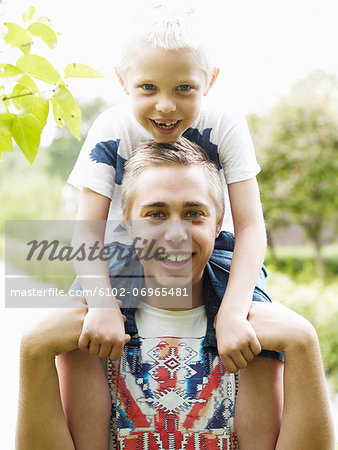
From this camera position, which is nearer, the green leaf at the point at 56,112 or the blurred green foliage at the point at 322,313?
→ the green leaf at the point at 56,112

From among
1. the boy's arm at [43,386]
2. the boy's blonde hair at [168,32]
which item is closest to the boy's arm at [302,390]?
the boy's arm at [43,386]

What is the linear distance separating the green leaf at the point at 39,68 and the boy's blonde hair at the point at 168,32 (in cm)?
40

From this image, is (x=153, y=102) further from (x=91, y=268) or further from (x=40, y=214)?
(x=40, y=214)

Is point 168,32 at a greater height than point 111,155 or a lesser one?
greater

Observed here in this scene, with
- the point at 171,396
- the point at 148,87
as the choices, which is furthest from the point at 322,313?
the point at 148,87

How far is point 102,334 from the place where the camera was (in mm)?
1582

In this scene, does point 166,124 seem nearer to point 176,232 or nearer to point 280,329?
point 176,232

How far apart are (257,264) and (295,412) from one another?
0.41m

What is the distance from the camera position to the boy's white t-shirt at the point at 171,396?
5.53 ft

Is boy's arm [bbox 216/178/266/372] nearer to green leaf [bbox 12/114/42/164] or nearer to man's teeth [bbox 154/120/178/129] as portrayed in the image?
man's teeth [bbox 154/120/178/129]

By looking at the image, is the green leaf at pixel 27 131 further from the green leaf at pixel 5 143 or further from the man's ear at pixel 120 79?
the man's ear at pixel 120 79

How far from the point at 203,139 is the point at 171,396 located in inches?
30.0

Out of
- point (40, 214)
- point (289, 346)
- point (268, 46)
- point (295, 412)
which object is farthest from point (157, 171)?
point (40, 214)

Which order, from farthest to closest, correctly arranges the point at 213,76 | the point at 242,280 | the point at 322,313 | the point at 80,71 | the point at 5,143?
the point at 322,313 < the point at 213,76 < the point at 242,280 < the point at 5,143 < the point at 80,71
